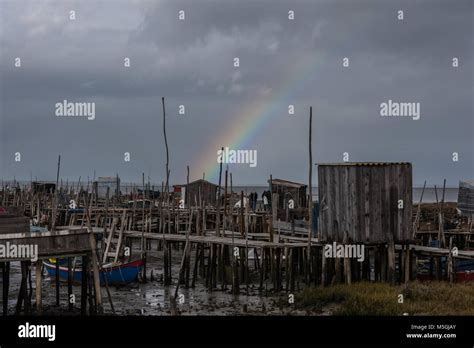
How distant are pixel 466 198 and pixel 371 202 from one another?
87.3 feet

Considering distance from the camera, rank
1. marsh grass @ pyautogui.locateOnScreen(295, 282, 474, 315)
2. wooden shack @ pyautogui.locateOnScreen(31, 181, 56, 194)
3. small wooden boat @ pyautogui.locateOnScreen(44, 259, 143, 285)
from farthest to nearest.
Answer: wooden shack @ pyautogui.locateOnScreen(31, 181, 56, 194) → small wooden boat @ pyautogui.locateOnScreen(44, 259, 143, 285) → marsh grass @ pyautogui.locateOnScreen(295, 282, 474, 315)

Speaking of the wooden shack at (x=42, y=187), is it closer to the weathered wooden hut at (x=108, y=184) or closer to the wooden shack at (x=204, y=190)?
the weathered wooden hut at (x=108, y=184)

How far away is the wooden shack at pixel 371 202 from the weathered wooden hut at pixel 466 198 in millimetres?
23916

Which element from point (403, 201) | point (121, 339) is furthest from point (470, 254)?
point (121, 339)

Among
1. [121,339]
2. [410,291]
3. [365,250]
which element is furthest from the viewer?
[365,250]

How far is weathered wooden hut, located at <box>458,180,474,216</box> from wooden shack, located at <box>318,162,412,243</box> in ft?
78.5

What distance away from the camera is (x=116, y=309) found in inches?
929

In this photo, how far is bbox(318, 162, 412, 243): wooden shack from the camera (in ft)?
81.9

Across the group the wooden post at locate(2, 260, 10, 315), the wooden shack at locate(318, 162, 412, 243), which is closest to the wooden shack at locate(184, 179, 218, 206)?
the wooden shack at locate(318, 162, 412, 243)

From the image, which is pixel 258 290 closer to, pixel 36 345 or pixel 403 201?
pixel 403 201

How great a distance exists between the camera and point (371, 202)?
2495cm

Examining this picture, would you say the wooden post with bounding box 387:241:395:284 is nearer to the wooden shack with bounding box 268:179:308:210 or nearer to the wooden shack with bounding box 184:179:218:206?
the wooden shack with bounding box 268:179:308:210

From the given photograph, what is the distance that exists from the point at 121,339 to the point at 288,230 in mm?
20164

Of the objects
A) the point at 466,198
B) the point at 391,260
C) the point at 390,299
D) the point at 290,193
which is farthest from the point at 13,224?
the point at 466,198
